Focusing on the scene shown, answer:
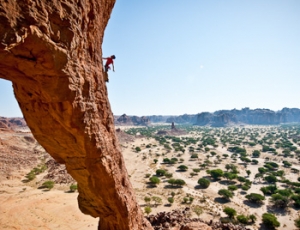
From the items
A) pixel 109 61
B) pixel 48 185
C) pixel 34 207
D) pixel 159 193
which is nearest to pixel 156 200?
pixel 159 193

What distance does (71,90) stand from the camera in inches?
303

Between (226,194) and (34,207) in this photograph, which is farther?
(226,194)

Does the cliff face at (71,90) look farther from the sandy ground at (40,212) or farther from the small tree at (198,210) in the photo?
the small tree at (198,210)

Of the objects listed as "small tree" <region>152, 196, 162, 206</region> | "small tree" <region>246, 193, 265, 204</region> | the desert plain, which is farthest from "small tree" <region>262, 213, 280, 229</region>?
"small tree" <region>152, 196, 162, 206</region>

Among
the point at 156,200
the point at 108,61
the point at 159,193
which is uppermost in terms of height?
the point at 108,61

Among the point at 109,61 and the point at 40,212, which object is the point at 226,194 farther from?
the point at 109,61

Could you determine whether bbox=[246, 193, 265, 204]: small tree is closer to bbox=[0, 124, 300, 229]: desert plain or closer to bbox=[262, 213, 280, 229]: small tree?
bbox=[0, 124, 300, 229]: desert plain

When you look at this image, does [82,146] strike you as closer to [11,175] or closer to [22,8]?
[22,8]

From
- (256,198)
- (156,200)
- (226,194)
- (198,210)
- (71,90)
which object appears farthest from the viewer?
(226,194)

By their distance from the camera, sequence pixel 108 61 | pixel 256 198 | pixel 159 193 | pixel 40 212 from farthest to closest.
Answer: pixel 159 193, pixel 256 198, pixel 40 212, pixel 108 61

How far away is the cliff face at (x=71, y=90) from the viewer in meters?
6.01

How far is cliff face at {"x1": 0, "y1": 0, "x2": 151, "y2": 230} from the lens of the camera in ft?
19.7

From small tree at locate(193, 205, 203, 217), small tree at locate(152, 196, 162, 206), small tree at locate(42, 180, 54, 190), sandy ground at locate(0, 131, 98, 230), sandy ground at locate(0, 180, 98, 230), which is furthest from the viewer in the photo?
small tree at locate(42, 180, 54, 190)

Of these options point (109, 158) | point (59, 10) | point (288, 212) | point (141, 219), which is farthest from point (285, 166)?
point (59, 10)
